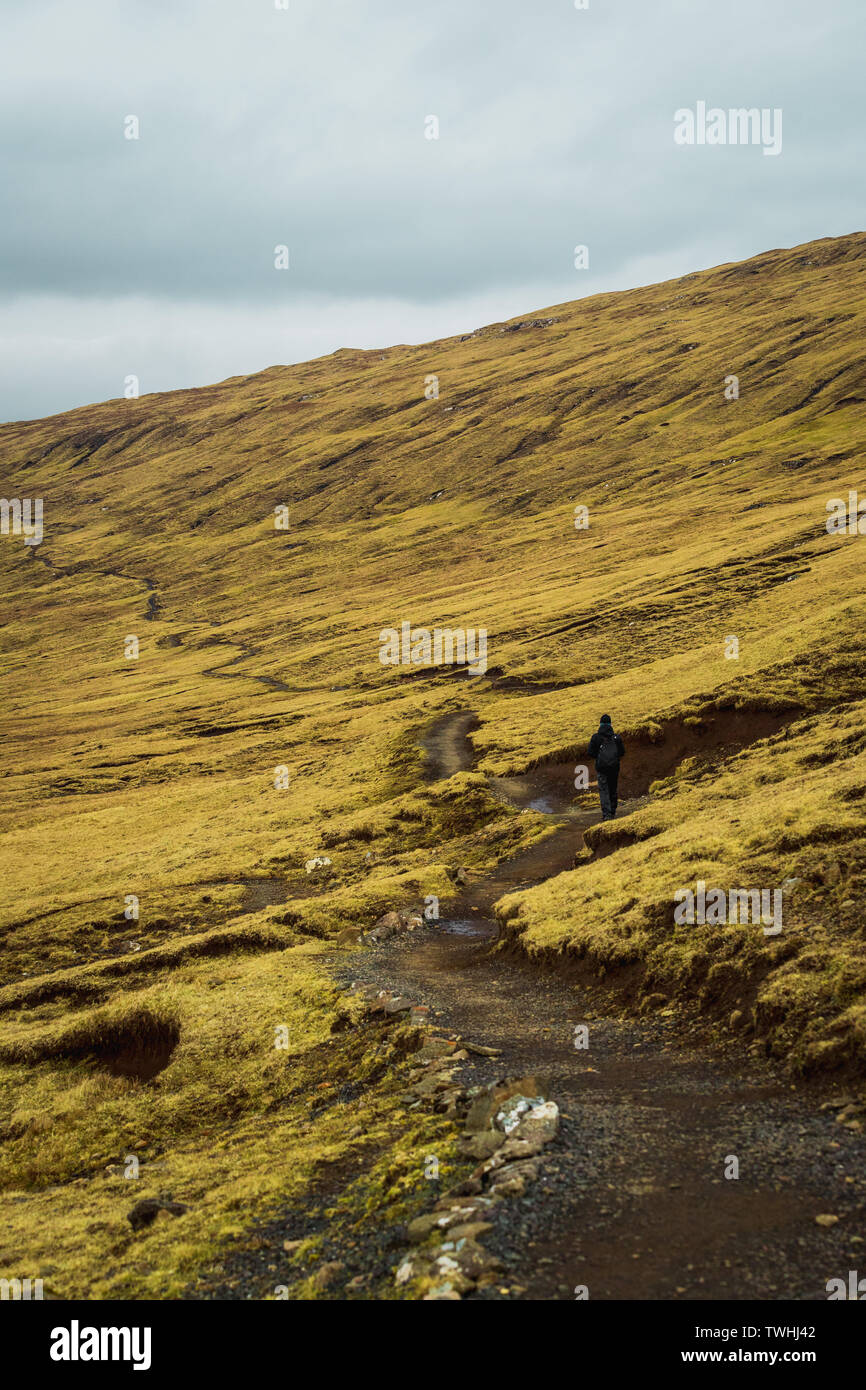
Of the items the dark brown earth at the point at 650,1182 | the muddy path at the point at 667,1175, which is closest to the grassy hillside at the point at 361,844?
the dark brown earth at the point at 650,1182

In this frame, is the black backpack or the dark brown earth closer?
the dark brown earth

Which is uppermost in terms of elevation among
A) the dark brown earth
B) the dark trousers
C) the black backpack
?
the black backpack

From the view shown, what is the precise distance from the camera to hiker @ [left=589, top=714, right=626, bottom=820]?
34.3 m

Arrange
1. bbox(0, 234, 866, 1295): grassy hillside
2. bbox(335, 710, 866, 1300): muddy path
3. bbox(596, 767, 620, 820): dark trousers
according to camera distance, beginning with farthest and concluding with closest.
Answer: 1. bbox(596, 767, 620, 820): dark trousers
2. bbox(0, 234, 866, 1295): grassy hillside
3. bbox(335, 710, 866, 1300): muddy path

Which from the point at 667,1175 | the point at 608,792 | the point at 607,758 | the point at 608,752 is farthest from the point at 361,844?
the point at 667,1175

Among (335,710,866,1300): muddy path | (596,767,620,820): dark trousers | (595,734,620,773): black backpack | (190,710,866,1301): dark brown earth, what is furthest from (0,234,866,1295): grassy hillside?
(595,734,620,773): black backpack

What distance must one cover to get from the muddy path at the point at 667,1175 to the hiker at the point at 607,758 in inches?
552

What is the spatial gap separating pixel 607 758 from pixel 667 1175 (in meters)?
22.4

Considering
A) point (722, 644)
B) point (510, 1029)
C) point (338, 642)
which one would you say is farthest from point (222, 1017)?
point (338, 642)

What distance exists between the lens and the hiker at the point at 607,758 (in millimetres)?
34312

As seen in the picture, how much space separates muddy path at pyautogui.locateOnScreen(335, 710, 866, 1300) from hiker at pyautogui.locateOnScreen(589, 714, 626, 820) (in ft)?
46.0

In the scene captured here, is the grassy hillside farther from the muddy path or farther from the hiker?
the hiker

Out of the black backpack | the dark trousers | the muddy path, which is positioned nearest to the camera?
the muddy path

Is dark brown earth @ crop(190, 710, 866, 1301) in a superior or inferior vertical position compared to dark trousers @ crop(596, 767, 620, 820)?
inferior
